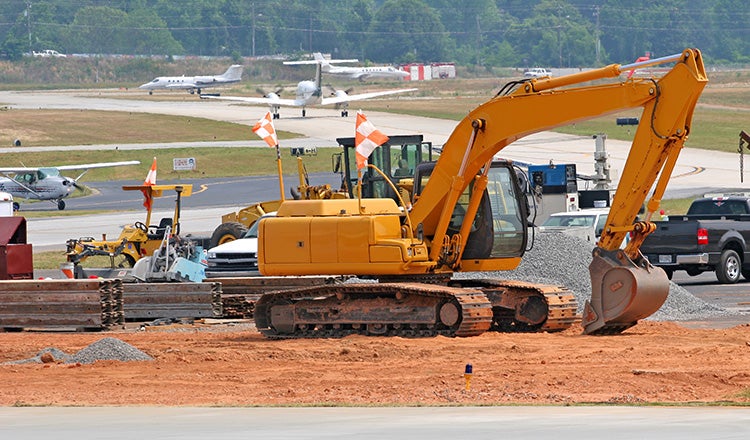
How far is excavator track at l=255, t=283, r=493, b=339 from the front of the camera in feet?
67.3

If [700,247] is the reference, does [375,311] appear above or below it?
below

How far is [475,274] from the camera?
26.4 m

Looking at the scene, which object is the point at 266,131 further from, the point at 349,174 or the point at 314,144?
the point at 314,144

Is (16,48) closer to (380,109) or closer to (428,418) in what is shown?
(380,109)

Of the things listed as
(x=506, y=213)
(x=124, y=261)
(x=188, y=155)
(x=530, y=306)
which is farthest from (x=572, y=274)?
(x=188, y=155)

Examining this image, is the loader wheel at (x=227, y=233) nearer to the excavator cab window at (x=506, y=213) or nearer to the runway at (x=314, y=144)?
the runway at (x=314, y=144)

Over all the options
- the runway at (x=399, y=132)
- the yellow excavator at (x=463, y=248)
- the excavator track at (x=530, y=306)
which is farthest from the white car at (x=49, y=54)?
the excavator track at (x=530, y=306)

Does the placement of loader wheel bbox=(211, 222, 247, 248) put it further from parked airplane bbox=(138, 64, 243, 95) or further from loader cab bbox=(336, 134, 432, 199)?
parked airplane bbox=(138, 64, 243, 95)

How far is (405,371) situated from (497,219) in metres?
4.68

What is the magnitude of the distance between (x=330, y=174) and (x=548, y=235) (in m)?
46.6

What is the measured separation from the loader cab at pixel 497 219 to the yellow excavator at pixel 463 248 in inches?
0.6

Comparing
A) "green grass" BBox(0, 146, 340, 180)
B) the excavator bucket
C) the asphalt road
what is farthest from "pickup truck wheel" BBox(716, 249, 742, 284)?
"green grass" BBox(0, 146, 340, 180)

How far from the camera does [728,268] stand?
3139 centimetres

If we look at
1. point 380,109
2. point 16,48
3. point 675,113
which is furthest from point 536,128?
point 16,48
